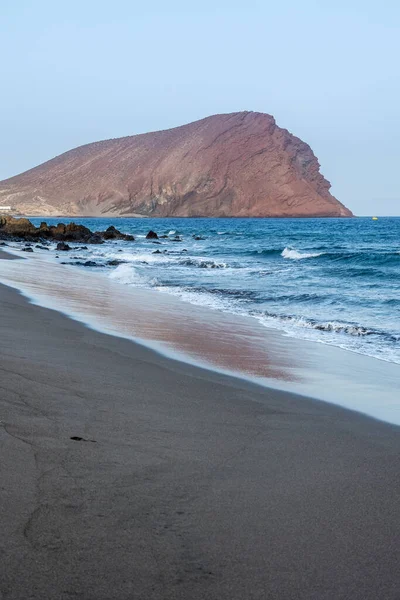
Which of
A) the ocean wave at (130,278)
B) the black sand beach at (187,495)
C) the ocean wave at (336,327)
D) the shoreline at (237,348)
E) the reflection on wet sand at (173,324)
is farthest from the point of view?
the ocean wave at (130,278)

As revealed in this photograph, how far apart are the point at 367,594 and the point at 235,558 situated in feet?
1.60

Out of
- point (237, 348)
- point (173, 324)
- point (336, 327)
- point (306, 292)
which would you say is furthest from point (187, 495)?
point (306, 292)

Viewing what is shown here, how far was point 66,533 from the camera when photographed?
8.90 ft

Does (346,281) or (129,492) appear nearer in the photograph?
(129,492)

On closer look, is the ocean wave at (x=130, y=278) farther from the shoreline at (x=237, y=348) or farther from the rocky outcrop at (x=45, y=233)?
the rocky outcrop at (x=45, y=233)

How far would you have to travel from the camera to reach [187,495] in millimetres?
3244

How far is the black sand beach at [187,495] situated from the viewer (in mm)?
2480

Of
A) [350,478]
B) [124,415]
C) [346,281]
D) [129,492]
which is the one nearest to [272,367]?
[124,415]

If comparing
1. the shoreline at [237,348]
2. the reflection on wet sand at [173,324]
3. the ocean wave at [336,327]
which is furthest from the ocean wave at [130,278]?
the ocean wave at [336,327]

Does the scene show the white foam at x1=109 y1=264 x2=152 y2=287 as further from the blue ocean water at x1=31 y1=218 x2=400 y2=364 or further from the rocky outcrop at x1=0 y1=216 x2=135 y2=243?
the rocky outcrop at x1=0 y1=216 x2=135 y2=243

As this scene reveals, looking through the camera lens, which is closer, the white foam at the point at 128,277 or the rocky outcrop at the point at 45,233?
the white foam at the point at 128,277

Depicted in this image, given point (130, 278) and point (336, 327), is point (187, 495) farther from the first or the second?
point (130, 278)

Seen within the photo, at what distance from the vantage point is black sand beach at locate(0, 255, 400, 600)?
8.14 feet

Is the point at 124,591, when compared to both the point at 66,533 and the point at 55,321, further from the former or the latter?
the point at 55,321
